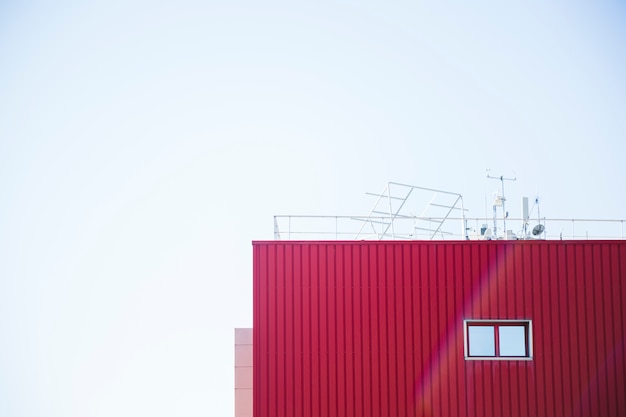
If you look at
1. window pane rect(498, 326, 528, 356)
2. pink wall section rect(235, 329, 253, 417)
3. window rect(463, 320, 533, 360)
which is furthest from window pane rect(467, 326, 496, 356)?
pink wall section rect(235, 329, 253, 417)

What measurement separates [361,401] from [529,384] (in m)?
4.37

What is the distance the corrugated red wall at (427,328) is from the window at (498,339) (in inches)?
7.6

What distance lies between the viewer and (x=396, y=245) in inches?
1155

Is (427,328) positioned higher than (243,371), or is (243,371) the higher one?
(427,328)

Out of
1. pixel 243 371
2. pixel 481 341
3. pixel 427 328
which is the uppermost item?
pixel 427 328

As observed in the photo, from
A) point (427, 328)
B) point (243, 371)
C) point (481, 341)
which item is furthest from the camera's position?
point (243, 371)

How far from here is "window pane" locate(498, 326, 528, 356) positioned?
1144 inches

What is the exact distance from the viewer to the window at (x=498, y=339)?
2900 centimetres

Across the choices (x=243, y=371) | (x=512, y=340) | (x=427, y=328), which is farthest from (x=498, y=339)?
(x=243, y=371)

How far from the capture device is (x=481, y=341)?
2908 cm

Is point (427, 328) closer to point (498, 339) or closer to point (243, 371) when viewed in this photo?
point (498, 339)

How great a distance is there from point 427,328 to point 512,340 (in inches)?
89.5

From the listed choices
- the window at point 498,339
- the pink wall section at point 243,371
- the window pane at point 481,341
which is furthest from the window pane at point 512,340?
the pink wall section at point 243,371

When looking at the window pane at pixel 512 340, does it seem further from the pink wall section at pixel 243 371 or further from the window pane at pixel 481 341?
the pink wall section at pixel 243 371
